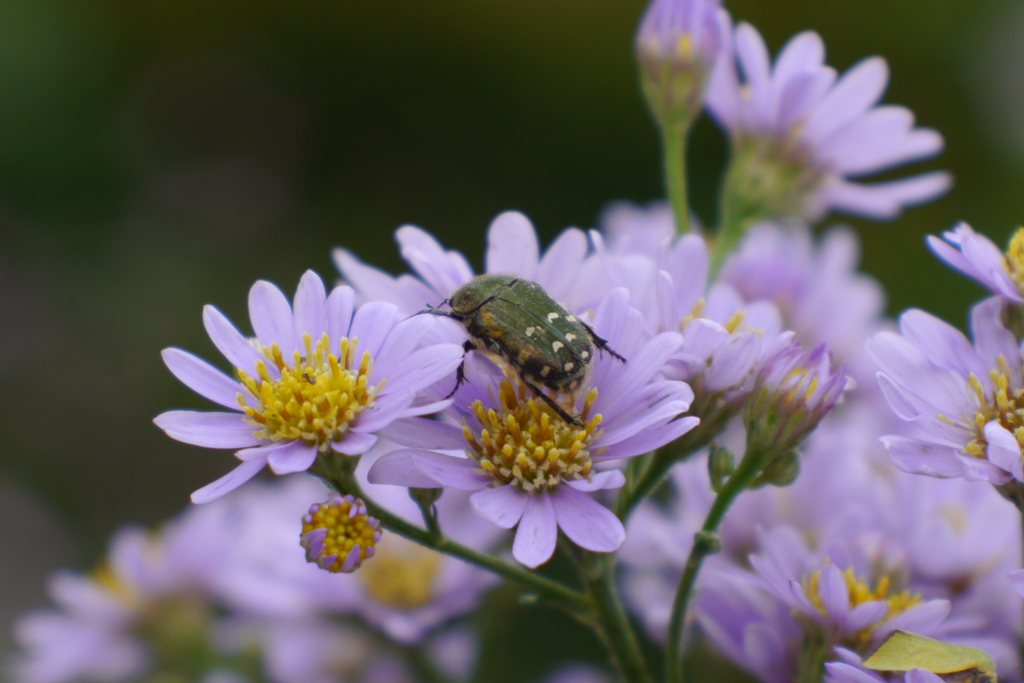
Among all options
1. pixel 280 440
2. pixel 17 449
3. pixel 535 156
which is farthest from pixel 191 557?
pixel 535 156

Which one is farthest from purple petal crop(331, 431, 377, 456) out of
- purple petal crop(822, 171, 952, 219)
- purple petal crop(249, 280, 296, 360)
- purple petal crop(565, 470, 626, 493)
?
purple petal crop(822, 171, 952, 219)

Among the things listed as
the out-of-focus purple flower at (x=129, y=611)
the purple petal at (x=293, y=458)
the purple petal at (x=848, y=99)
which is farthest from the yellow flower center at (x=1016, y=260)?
the out-of-focus purple flower at (x=129, y=611)

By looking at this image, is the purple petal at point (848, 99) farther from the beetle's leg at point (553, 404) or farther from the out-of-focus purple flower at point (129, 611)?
Result: the out-of-focus purple flower at point (129, 611)

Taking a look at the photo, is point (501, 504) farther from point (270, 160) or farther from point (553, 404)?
point (270, 160)

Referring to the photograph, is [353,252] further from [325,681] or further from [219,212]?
[325,681]

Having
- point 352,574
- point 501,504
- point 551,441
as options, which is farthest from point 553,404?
point 352,574
